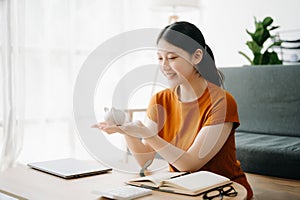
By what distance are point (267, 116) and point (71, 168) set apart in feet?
5.59

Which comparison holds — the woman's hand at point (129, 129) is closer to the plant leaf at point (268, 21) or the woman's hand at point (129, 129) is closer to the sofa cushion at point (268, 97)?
the sofa cushion at point (268, 97)

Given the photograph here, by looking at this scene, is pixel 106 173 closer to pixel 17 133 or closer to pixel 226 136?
pixel 226 136

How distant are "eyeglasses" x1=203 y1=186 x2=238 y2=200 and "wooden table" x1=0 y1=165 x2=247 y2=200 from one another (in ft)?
0.07

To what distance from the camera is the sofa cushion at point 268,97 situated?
2656mm

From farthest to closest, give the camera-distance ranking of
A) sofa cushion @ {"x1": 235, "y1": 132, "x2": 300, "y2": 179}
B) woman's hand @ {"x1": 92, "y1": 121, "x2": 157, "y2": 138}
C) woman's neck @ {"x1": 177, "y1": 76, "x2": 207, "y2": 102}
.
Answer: sofa cushion @ {"x1": 235, "y1": 132, "x2": 300, "y2": 179} → woman's neck @ {"x1": 177, "y1": 76, "x2": 207, "y2": 102} → woman's hand @ {"x1": 92, "y1": 121, "x2": 157, "y2": 138}

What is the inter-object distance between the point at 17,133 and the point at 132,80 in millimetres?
935

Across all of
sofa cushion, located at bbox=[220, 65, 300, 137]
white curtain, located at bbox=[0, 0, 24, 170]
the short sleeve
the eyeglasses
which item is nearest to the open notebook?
the eyeglasses

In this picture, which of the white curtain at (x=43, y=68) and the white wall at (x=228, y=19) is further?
the white wall at (x=228, y=19)

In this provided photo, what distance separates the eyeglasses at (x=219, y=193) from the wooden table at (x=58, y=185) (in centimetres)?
2

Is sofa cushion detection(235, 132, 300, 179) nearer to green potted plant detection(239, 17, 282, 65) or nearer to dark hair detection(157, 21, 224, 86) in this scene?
green potted plant detection(239, 17, 282, 65)

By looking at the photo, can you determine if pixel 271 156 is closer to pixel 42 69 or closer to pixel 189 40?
pixel 189 40

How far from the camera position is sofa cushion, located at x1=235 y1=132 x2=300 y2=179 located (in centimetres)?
215

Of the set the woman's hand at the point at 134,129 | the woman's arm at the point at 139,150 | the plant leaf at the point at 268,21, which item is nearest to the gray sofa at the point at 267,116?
the plant leaf at the point at 268,21

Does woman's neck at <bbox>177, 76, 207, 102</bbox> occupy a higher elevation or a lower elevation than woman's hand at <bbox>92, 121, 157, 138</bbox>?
higher
